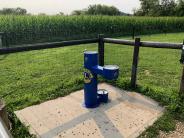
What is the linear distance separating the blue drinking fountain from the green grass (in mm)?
767

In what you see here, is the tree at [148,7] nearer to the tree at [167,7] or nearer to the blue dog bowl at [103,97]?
the tree at [167,7]

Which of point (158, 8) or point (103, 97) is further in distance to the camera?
point (158, 8)

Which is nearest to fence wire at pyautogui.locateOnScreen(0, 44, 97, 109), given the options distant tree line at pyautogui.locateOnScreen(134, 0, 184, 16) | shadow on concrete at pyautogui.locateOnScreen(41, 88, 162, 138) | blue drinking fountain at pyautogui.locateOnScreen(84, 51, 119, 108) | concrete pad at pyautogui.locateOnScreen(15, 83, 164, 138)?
concrete pad at pyautogui.locateOnScreen(15, 83, 164, 138)

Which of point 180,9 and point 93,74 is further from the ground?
point 180,9

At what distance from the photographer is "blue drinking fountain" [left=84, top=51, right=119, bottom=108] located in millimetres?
3083

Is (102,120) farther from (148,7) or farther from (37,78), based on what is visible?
(148,7)

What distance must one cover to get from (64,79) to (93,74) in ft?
5.52

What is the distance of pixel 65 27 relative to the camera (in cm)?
1509

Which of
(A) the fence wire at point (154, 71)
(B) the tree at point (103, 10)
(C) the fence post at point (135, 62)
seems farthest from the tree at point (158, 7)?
(C) the fence post at point (135, 62)

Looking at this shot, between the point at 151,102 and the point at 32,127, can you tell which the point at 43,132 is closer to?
the point at 32,127

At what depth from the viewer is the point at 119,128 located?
2.90 meters

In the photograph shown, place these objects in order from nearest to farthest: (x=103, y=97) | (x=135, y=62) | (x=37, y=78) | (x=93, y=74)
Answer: (x=93, y=74)
(x=103, y=97)
(x=135, y=62)
(x=37, y=78)

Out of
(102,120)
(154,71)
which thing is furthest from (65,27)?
(102,120)

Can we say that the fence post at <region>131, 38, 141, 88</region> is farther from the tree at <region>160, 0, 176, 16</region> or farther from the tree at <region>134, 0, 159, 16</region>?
the tree at <region>134, 0, 159, 16</region>
